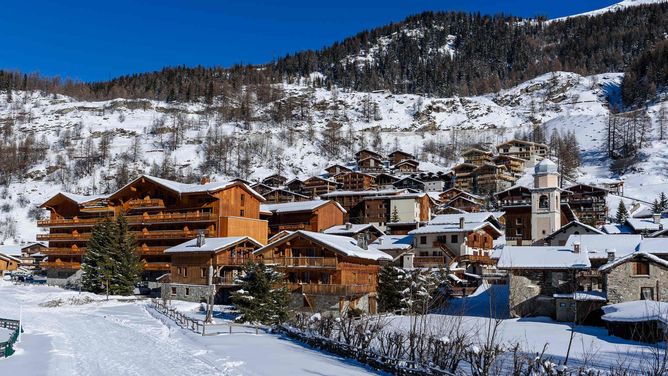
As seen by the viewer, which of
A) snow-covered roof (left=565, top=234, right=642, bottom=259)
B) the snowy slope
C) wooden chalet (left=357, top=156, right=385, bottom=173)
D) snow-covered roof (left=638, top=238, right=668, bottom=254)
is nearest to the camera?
snow-covered roof (left=638, top=238, right=668, bottom=254)

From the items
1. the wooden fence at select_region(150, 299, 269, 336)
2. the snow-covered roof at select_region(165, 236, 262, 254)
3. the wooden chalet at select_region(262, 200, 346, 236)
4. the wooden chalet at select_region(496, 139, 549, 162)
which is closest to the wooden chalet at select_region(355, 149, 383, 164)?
the wooden chalet at select_region(496, 139, 549, 162)

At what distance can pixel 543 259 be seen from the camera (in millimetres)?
41938

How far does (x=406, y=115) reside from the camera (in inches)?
6599

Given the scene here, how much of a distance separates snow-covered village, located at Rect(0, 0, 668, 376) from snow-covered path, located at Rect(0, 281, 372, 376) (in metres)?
0.18

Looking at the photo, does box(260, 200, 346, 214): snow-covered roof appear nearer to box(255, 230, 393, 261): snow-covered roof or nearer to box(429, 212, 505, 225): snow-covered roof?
box(429, 212, 505, 225): snow-covered roof

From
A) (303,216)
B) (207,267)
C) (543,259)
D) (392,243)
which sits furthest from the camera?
(303,216)

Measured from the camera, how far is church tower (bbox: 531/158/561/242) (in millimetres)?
65000

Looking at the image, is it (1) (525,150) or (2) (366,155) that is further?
(1) (525,150)

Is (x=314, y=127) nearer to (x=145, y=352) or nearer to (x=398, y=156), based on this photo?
(x=398, y=156)

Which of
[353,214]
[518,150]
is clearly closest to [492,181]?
[518,150]

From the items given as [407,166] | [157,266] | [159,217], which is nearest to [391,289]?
[157,266]

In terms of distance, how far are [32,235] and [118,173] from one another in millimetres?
22510

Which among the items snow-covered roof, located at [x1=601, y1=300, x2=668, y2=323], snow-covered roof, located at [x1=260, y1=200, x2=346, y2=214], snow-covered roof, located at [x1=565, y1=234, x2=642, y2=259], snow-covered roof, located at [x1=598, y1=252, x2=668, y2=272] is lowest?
snow-covered roof, located at [x1=601, y1=300, x2=668, y2=323]

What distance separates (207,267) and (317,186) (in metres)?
55.7
